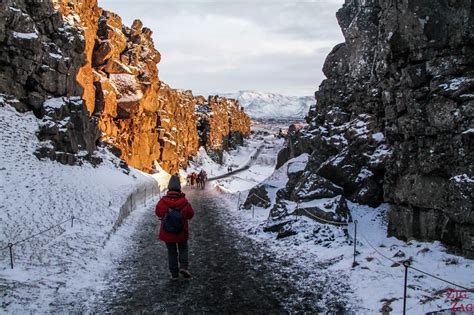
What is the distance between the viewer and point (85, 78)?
3139 centimetres

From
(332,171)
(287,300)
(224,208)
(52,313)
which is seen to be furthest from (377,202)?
(52,313)

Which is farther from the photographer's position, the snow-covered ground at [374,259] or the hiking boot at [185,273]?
the hiking boot at [185,273]

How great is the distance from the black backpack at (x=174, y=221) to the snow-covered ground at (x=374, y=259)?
3289mm

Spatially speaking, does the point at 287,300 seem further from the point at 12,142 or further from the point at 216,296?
the point at 12,142

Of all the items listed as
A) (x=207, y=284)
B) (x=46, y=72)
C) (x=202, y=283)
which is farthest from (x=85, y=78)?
(x=207, y=284)

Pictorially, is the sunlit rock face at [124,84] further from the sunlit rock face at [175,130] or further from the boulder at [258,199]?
the boulder at [258,199]

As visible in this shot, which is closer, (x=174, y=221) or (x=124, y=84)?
(x=174, y=221)

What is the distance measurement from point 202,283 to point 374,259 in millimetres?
4621

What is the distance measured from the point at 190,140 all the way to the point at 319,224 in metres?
73.4

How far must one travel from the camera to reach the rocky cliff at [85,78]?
21.5 m

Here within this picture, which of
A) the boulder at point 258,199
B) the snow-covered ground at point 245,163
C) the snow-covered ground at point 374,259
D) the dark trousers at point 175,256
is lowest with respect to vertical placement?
the snow-covered ground at point 245,163

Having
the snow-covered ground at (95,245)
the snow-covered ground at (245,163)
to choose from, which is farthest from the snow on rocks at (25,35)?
the snow-covered ground at (245,163)

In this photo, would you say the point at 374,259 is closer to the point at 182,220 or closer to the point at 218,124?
the point at 182,220

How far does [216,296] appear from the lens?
332 inches
